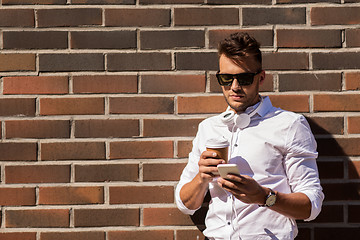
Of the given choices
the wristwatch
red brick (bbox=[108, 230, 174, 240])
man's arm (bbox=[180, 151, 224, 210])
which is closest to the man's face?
man's arm (bbox=[180, 151, 224, 210])

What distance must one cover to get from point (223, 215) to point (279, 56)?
38.2 inches

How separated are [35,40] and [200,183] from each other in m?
1.26

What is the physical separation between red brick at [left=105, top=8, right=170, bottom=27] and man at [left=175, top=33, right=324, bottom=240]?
0.48 m

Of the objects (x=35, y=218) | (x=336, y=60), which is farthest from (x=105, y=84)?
(x=336, y=60)

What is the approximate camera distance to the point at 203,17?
7.83ft

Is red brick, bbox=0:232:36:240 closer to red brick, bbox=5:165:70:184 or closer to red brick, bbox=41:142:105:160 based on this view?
red brick, bbox=5:165:70:184

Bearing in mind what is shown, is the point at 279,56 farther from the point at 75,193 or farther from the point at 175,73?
the point at 75,193

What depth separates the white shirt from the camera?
195 centimetres

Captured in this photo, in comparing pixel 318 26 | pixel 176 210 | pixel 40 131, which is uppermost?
pixel 318 26

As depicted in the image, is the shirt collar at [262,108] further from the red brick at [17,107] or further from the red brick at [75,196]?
the red brick at [17,107]

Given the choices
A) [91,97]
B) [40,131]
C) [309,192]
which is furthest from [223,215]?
[40,131]

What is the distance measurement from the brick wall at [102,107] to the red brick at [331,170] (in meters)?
0.28

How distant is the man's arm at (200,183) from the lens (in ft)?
5.97

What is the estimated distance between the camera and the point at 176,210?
2.40 metres
